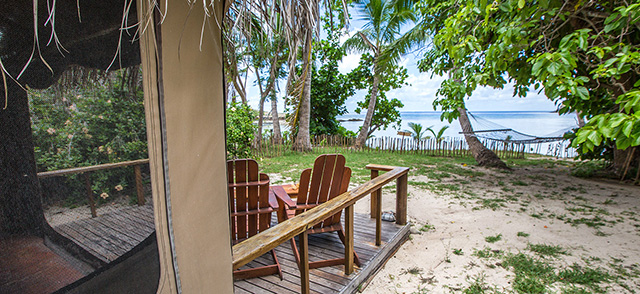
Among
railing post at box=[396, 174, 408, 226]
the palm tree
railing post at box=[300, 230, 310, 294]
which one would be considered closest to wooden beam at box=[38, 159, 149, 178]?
railing post at box=[300, 230, 310, 294]

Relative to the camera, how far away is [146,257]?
89 centimetres

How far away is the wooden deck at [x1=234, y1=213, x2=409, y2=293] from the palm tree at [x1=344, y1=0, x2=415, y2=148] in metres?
7.85

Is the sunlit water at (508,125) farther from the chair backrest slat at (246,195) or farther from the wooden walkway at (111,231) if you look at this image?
the wooden walkway at (111,231)

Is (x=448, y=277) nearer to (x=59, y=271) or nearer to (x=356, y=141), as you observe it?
(x=59, y=271)

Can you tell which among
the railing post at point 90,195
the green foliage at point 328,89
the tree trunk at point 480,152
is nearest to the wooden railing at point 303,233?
the railing post at point 90,195

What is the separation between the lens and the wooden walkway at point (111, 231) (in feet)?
2.51

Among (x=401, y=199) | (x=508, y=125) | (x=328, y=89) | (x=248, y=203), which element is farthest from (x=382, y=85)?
(x=508, y=125)

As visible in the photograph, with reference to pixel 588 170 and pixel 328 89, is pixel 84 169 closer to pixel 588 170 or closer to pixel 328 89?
pixel 588 170

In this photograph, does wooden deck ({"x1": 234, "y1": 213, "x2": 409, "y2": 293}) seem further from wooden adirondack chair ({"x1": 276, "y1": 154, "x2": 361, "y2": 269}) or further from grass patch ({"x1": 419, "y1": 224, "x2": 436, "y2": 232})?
grass patch ({"x1": 419, "y1": 224, "x2": 436, "y2": 232})

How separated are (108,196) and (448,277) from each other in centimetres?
289

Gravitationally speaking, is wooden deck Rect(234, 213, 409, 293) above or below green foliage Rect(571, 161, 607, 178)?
below

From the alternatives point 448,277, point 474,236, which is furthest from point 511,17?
point 448,277

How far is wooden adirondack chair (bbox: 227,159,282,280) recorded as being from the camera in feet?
7.47

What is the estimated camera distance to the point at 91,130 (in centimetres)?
76
